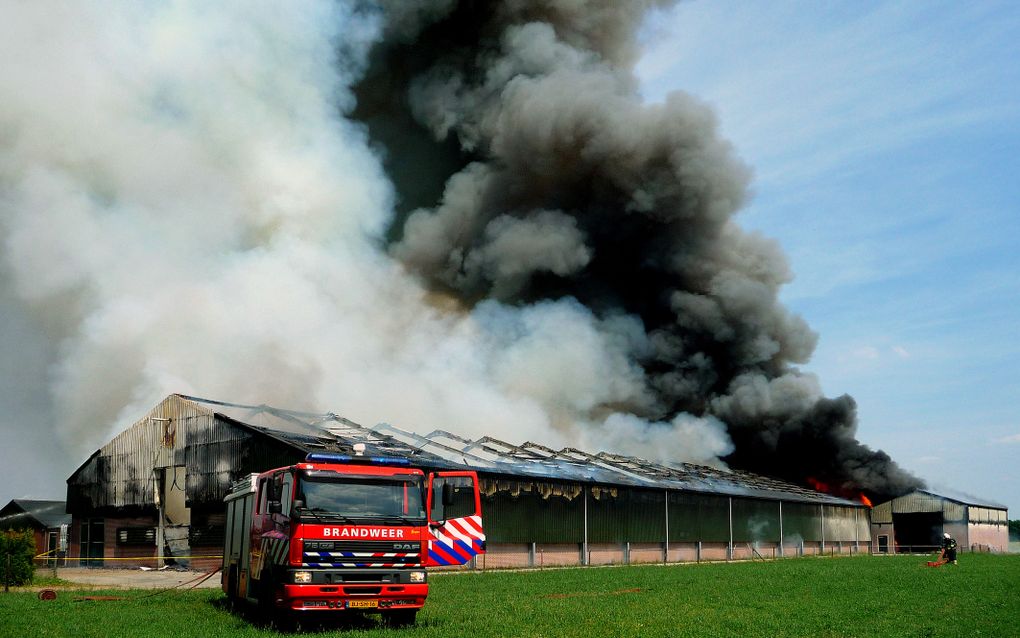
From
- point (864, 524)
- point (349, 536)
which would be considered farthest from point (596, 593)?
point (864, 524)

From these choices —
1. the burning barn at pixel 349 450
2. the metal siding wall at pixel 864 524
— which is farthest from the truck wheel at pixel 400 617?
the metal siding wall at pixel 864 524

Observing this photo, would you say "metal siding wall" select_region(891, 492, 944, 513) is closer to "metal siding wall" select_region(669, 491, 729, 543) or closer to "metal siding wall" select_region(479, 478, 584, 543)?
"metal siding wall" select_region(669, 491, 729, 543)

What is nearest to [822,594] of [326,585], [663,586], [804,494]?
[663,586]

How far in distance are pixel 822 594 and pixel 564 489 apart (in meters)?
18.2

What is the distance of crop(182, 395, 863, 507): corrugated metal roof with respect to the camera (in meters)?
→ 35.3

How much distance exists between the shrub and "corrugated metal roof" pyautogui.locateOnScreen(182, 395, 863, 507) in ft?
30.3

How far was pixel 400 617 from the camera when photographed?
15578mm

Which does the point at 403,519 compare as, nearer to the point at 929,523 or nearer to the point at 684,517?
the point at 684,517

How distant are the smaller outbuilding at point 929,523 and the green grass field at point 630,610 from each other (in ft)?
138

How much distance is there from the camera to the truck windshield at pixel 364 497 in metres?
15.1

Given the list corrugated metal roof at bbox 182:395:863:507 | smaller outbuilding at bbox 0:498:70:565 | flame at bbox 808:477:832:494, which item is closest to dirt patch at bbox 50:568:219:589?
corrugated metal roof at bbox 182:395:863:507

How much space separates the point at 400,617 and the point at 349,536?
5.78 feet

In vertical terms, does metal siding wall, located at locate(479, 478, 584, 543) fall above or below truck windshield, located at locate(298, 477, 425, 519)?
below

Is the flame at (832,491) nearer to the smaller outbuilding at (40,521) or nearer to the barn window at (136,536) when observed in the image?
the barn window at (136,536)
